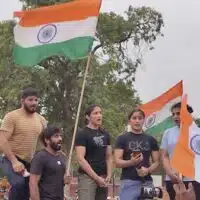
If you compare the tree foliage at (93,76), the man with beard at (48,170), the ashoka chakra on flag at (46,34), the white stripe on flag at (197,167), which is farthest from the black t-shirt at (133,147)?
the tree foliage at (93,76)

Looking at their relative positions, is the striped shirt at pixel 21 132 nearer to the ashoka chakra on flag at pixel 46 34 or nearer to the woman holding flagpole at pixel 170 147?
the woman holding flagpole at pixel 170 147

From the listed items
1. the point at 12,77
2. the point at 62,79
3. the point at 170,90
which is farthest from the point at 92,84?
the point at 170,90

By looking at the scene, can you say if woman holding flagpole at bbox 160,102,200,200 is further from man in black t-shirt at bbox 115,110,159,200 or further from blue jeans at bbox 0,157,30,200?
blue jeans at bbox 0,157,30,200

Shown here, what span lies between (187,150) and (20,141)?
6.73 feet

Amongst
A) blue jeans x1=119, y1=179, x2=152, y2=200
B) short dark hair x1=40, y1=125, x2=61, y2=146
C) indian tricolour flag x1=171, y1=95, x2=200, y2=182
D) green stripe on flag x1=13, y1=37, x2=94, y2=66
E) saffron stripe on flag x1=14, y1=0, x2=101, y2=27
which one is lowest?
blue jeans x1=119, y1=179, x2=152, y2=200

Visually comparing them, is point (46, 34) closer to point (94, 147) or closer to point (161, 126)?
point (94, 147)

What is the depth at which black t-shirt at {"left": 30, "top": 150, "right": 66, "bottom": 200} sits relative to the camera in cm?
704

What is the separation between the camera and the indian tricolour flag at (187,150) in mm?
6531

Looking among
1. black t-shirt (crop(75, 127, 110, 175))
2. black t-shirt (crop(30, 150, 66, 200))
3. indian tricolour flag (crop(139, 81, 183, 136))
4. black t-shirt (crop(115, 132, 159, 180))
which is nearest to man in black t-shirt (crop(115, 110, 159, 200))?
black t-shirt (crop(115, 132, 159, 180))

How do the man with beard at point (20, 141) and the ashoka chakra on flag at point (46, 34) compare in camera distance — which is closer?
the man with beard at point (20, 141)

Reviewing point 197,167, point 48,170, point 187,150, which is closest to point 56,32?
point 48,170

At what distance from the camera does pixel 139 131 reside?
25.7 ft

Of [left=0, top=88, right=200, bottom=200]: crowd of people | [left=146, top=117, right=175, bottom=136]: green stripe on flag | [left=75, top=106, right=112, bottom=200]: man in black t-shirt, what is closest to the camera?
[left=0, top=88, right=200, bottom=200]: crowd of people

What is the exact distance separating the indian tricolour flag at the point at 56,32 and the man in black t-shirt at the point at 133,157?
2033 mm
